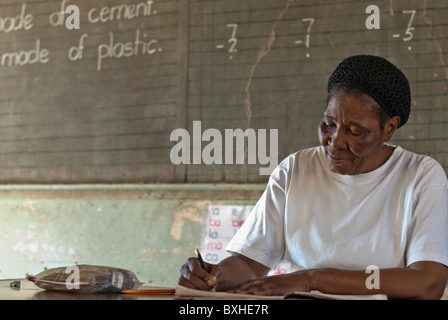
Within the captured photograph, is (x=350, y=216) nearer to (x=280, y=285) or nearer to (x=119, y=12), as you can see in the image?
(x=280, y=285)

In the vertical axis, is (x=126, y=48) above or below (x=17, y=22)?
below

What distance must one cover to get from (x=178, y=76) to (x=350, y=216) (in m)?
1.82

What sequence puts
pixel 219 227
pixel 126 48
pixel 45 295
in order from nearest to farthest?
pixel 45 295 < pixel 219 227 < pixel 126 48

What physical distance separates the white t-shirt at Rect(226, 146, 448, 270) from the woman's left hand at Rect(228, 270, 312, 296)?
0.27 m

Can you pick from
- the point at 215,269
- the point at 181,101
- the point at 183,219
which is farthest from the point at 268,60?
the point at 215,269

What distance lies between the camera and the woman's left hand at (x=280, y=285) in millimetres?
1569

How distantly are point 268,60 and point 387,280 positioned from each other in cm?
190

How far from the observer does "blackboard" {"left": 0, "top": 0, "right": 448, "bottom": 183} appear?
3031mm

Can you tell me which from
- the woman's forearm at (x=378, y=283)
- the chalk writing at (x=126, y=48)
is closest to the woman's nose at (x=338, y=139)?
the woman's forearm at (x=378, y=283)

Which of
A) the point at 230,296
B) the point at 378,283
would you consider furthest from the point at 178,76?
the point at 230,296

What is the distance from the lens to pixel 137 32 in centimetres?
356

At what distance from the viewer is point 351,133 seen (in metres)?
1.81

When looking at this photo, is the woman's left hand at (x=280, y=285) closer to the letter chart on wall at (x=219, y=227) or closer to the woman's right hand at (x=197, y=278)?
the woman's right hand at (x=197, y=278)
